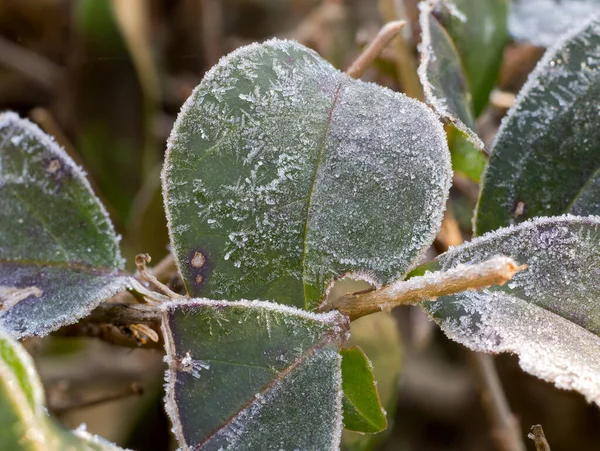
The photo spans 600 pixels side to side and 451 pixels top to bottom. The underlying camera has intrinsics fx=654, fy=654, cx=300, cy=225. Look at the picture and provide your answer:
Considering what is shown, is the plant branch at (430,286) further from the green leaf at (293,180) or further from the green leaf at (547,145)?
the green leaf at (547,145)

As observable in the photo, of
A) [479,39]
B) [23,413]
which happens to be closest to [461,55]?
[479,39]

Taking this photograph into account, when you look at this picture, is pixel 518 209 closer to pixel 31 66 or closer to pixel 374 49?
pixel 374 49

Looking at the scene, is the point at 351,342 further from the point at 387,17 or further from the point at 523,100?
the point at 387,17

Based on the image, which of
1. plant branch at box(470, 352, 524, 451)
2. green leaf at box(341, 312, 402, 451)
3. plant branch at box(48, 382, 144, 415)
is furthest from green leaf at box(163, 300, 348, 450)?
plant branch at box(470, 352, 524, 451)

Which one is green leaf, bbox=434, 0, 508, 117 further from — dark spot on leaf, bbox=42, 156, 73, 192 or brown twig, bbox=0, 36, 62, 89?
brown twig, bbox=0, 36, 62, 89

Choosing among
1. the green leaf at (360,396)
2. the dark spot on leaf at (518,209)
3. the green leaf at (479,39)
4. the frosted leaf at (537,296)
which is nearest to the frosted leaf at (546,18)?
the green leaf at (479,39)

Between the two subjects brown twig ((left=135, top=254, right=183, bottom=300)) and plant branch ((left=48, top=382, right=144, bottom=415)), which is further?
plant branch ((left=48, top=382, right=144, bottom=415))
